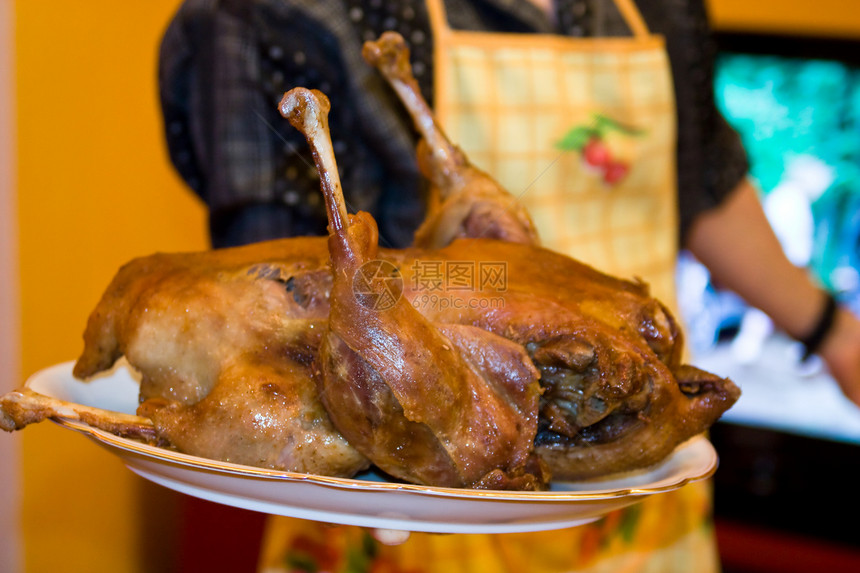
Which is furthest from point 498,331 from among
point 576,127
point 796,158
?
point 796,158

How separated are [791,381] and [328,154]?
7.36 feet

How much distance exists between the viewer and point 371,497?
0.56 m

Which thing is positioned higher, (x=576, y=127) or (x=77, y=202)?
(x=576, y=127)

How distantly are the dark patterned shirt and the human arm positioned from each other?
61 centimetres

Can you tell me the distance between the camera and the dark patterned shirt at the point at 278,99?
1.06 meters

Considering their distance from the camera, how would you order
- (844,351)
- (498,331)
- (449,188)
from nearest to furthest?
(498,331), (449,188), (844,351)

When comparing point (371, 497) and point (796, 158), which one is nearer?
point (371, 497)

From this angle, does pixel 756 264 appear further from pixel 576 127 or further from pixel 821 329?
pixel 576 127

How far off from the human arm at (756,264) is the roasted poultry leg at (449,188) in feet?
2.72

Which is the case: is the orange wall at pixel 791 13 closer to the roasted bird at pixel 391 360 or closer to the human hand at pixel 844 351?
the human hand at pixel 844 351

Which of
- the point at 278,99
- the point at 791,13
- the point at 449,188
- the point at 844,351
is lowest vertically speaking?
the point at 844,351

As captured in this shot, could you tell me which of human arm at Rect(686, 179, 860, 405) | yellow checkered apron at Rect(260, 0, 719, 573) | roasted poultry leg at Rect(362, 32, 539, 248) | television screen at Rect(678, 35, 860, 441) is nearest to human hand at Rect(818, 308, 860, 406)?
human arm at Rect(686, 179, 860, 405)

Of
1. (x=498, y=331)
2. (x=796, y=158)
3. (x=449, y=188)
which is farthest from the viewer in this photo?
(x=796, y=158)

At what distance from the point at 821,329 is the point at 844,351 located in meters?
0.06
